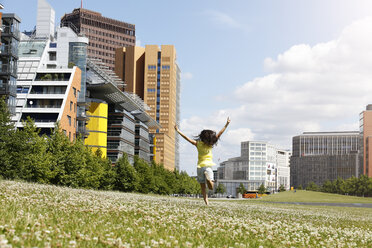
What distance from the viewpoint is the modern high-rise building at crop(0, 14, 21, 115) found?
7150cm

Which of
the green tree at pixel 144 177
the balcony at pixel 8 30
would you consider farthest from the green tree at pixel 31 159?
the balcony at pixel 8 30

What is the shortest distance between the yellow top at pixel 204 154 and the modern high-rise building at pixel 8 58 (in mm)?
61645

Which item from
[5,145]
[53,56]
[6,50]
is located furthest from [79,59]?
[5,145]

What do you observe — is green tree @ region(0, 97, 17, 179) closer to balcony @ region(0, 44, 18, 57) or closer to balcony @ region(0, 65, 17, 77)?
balcony @ region(0, 65, 17, 77)

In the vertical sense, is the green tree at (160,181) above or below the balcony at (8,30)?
below

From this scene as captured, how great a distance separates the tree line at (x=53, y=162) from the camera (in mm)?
40469

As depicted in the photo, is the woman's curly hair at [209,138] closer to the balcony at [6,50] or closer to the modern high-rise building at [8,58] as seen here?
the modern high-rise building at [8,58]

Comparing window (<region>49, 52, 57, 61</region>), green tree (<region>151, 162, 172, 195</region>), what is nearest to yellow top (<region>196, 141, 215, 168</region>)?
green tree (<region>151, 162, 172, 195</region>)

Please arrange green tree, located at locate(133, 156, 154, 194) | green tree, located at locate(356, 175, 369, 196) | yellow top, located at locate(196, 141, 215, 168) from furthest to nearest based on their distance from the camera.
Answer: green tree, located at locate(356, 175, 369, 196) < green tree, located at locate(133, 156, 154, 194) < yellow top, located at locate(196, 141, 215, 168)

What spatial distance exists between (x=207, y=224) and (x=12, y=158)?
34379 millimetres

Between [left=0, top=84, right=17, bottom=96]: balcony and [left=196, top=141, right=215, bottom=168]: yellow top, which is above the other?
[left=0, top=84, right=17, bottom=96]: balcony

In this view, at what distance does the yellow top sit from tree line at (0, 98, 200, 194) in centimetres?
2762

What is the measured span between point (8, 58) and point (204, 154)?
64407 millimetres

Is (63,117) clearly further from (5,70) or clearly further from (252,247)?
(252,247)
